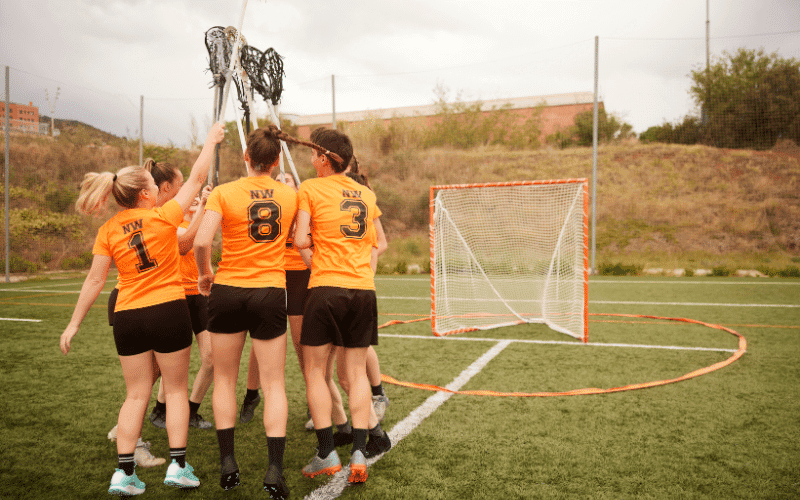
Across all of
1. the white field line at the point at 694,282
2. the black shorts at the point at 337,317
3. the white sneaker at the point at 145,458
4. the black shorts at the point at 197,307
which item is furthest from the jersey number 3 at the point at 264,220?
the white field line at the point at 694,282

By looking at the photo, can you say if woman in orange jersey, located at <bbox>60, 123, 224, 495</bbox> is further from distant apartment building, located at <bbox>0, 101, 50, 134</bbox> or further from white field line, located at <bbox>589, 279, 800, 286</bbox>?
distant apartment building, located at <bbox>0, 101, 50, 134</bbox>

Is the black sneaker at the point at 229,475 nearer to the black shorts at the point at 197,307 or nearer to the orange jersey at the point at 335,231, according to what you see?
the orange jersey at the point at 335,231

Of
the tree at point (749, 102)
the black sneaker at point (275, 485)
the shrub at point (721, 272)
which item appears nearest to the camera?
the black sneaker at point (275, 485)

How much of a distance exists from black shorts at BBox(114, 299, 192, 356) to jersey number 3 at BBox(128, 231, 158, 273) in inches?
8.7

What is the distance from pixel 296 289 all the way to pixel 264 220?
2.59 feet

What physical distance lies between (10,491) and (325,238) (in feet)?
7.39

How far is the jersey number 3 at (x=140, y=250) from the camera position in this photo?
114 inches

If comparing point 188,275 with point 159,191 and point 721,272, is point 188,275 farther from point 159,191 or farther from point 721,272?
point 721,272

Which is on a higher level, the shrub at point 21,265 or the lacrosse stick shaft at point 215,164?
the lacrosse stick shaft at point 215,164

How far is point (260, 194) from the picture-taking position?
293 centimetres

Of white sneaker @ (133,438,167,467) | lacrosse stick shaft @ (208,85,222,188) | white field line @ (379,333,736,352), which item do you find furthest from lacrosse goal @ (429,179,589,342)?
white sneaker @ (133,438,167,467)

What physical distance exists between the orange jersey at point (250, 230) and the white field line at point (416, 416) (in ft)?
3.80

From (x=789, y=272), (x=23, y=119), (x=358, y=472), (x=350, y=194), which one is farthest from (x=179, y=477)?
Answer: (x=23, y=119)

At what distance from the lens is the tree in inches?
785
